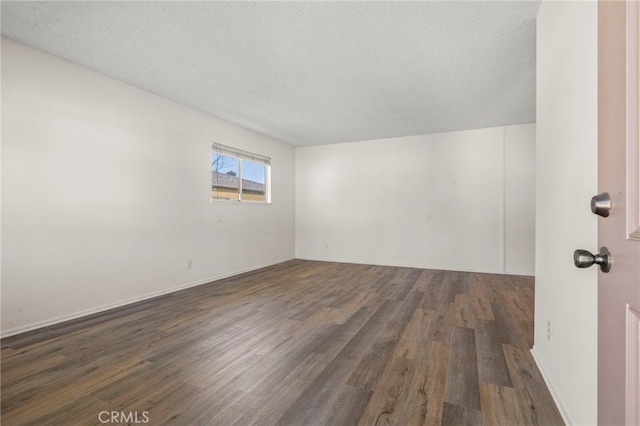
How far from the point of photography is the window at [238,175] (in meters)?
4.50

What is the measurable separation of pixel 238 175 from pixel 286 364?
3676mm

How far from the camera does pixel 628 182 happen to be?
599 millimetres

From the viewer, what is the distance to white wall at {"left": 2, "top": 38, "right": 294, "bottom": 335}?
2459mm

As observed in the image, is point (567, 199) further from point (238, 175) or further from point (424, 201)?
point (238, 175)

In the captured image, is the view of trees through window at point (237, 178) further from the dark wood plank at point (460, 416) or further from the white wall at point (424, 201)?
the dark wood plank at point (460, 416)

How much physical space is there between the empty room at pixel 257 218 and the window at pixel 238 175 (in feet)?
0.16

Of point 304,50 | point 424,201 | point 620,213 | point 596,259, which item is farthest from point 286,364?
point 424,201

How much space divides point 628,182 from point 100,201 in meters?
3.86

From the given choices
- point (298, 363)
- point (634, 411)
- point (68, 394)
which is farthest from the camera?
point (298, 363)

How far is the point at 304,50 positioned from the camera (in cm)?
256

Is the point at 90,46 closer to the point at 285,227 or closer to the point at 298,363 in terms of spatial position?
the point at 298,363

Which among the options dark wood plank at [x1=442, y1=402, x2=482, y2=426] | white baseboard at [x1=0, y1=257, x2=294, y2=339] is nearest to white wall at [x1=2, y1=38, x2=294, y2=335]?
white baseboard at [x1=0, y1=257, x2=294, y2=339]

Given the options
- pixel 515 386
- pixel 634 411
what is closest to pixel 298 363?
pixel 515 386

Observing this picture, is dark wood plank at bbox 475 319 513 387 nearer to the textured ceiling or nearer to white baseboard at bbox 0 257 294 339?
the textured ceiling
